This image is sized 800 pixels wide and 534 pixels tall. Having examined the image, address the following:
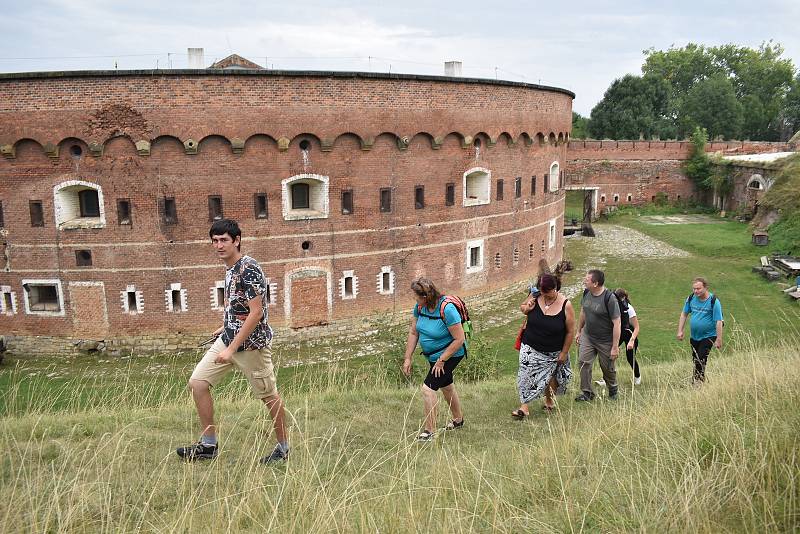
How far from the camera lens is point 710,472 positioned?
10.4 feet

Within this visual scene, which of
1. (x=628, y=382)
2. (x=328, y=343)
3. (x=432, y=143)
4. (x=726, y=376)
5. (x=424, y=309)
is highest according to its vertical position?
(x=432, y=143)

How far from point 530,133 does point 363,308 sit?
25.2ft

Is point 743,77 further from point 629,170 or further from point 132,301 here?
point 132,301

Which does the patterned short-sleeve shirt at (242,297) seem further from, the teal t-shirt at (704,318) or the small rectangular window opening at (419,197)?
the small rectangular window opening at (419,197)

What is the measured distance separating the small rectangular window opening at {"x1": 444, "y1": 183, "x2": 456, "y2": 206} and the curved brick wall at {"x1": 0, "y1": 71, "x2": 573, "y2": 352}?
5.8 inches

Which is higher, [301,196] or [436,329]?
[301,196]

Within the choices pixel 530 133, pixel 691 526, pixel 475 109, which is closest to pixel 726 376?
pixel 691 526

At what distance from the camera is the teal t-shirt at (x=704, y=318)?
6.98 m

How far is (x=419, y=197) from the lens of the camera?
1627cm

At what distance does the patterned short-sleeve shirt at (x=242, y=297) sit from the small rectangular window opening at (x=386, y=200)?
1141cm

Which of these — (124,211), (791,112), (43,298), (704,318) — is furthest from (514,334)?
(791,112)

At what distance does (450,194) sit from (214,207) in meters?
6.20

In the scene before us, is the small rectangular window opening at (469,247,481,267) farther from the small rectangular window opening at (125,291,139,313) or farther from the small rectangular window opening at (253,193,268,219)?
the small rectangular window opening at (125,291,139,313)

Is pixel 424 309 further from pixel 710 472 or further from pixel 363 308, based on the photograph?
pixel 363 308
